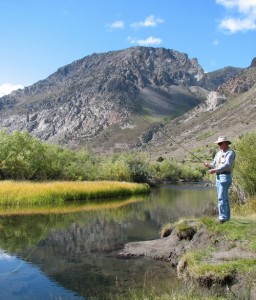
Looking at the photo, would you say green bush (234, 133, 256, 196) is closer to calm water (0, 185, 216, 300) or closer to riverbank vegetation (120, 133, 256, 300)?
calm water (0, 185, 216, 300)

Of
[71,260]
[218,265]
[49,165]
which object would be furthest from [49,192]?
[218,265]

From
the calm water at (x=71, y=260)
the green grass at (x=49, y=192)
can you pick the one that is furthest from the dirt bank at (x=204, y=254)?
the green grass at (x=49, y=192)

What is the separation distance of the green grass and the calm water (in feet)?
27.4

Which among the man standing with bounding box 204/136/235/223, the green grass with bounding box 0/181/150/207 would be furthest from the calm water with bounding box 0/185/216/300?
the green grass with bounding box 0/181/150/207

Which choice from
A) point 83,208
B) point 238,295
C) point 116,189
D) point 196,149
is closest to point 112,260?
point 238,295

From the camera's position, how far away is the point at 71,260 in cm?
1981

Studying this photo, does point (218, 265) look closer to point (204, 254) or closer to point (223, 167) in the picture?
point (204, 254)

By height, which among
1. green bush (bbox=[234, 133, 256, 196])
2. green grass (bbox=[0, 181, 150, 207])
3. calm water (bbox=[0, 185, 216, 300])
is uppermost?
green bush (bbox=[234, 133, 256, 196])

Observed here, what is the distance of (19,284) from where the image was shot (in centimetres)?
1628

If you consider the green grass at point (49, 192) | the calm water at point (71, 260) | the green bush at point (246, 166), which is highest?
the green bush at point (246, 166)

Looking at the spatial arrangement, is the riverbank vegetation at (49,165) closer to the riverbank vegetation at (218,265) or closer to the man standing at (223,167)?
the riverbank vegetation at (218,265)

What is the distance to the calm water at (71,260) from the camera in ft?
51.4

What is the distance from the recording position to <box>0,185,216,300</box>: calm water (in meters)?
15.7

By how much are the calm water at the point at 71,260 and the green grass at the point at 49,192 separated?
8356mm
